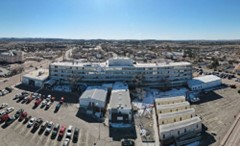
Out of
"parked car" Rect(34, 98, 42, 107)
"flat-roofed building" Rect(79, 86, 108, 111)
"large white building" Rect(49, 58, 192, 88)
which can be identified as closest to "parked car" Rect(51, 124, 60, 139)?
"flat-roofed building" Rect(79, 86, 108, 111)

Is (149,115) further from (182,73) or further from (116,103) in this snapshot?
(182,73)

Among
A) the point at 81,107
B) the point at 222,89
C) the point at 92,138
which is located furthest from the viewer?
the point at 222,89

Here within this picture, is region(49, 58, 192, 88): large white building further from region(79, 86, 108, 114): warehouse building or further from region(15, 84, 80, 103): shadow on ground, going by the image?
region(79, 86, 108, 114): warehouse building

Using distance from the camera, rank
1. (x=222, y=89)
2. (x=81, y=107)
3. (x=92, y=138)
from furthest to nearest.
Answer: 1. (x=222, y=89)
2. (x=81, y=107)
3. (x=92, y=138)

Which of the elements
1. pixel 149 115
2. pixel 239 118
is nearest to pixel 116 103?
pixel 149 115

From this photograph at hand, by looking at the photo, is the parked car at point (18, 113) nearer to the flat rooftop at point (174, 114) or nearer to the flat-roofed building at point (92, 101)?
the flat-roofed building at point (92, 101)

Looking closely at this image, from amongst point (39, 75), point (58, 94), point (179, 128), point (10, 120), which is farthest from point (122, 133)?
point (39, 75)

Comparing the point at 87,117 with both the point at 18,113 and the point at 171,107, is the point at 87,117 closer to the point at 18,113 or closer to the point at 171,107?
the point at 18,113
